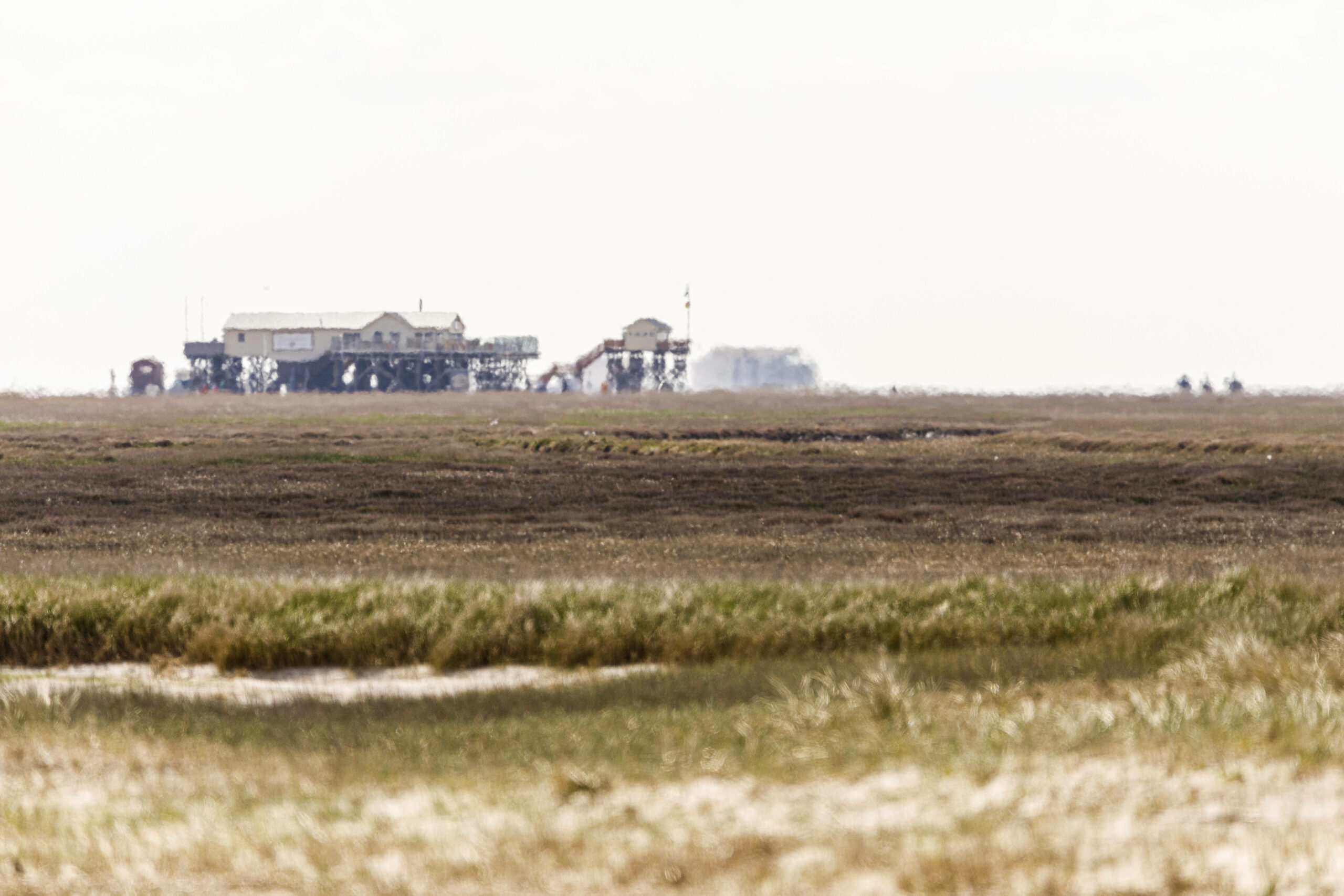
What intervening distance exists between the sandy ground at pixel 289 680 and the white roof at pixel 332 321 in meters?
143

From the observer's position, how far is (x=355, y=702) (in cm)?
1195

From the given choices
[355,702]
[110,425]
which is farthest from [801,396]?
[355,702]

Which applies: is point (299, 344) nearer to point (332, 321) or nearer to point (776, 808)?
point (332, 321)

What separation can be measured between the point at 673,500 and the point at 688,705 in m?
24.6

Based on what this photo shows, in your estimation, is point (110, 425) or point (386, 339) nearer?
point (110, 425)

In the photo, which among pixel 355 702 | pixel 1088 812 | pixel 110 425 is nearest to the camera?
pixel 1088 812

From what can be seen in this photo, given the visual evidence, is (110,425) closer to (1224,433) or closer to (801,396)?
(1224,433)

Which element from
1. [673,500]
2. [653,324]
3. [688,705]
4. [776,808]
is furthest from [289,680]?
[653,324]

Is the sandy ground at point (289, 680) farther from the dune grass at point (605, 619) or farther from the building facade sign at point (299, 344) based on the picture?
the building facade sign at point (299, 344)

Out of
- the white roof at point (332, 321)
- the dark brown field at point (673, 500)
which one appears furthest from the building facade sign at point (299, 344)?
the dark brown field at point (673, 500)

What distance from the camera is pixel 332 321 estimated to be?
513ft

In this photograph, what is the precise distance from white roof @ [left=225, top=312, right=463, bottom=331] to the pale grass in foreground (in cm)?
14791

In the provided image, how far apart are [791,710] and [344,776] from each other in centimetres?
304

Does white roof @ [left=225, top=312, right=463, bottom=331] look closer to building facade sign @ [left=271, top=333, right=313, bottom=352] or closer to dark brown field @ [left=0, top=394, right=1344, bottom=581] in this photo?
building facade sign @ [left=271, top=333, right=313, bottom=352]
